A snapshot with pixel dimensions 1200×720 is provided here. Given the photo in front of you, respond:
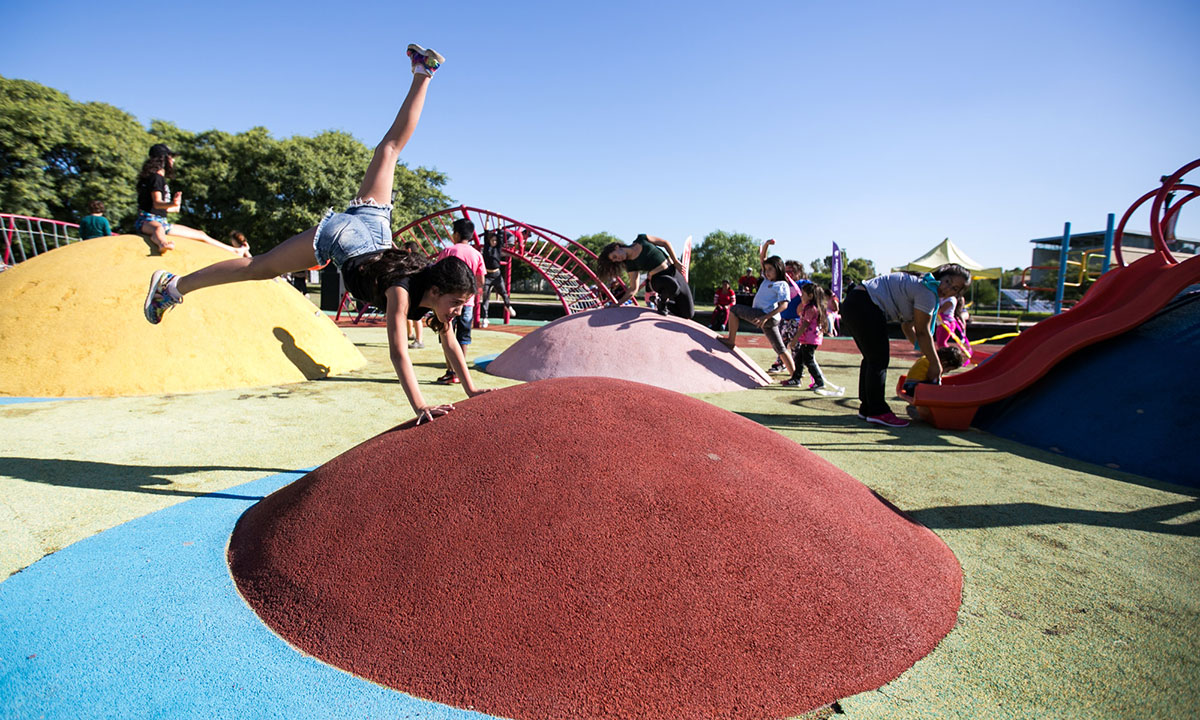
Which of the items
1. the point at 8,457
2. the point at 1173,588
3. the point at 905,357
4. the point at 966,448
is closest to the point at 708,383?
the point at 966,448

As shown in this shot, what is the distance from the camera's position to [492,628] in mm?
1945

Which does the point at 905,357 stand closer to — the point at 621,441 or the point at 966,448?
the point at 966,448

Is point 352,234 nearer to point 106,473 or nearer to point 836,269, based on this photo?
point 106,473

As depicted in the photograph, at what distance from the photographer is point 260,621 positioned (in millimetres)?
2189

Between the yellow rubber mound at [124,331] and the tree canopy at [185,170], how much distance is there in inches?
692

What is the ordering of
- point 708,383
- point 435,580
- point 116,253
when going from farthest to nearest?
point 708,383 < point 116,253 < point 435,580

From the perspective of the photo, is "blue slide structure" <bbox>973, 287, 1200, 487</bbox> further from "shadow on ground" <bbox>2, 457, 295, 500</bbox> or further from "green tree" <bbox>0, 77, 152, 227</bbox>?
"green tree" <bbox>0, 77, 152, 227</bbox>

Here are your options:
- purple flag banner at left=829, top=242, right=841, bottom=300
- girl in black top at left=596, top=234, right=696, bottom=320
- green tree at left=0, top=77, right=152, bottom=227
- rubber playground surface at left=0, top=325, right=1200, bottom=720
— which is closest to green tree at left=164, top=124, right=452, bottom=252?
green tree at left=0, top=77, right=152, bottom=227

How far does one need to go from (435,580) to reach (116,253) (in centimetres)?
714

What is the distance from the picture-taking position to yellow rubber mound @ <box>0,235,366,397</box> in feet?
20.4

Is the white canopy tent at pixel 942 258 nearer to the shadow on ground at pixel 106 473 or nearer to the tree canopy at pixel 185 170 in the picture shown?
the tree canopy at pixel 185 170

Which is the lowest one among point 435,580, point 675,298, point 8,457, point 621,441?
point 8,457

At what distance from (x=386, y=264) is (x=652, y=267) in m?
5.91

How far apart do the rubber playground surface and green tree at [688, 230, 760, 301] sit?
65.1 meters
